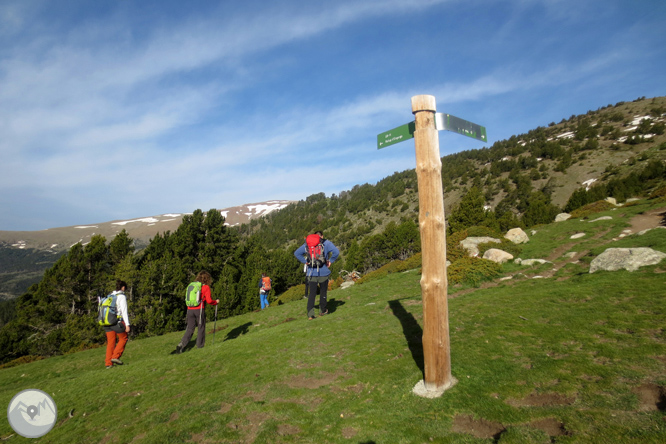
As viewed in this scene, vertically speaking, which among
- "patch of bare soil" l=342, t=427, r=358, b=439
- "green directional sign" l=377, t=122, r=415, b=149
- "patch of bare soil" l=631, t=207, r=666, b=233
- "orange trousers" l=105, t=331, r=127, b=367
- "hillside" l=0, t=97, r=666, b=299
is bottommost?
"orange trousers" l=105, t=331, r=127, b=367

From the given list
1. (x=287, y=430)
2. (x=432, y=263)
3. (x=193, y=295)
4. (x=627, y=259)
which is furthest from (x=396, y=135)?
(x=627, y=259)

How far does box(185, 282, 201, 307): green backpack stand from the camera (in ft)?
33.0

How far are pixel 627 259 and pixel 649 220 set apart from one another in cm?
1055

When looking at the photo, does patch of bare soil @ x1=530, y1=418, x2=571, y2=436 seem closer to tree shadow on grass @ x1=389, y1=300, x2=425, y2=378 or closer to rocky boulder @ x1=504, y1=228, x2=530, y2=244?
tree shadow on grass @ x1=389, y1=300, x2=425, y2=378

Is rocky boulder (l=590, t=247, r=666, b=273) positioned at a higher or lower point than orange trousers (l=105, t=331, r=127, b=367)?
higher

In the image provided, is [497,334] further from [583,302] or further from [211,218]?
[211,218]

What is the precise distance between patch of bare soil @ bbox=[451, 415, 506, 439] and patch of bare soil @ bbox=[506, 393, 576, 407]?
1.94ft

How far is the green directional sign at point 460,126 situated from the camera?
542cm

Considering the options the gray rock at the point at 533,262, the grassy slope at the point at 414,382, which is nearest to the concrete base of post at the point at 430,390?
the grassy slope at the point at 414,382

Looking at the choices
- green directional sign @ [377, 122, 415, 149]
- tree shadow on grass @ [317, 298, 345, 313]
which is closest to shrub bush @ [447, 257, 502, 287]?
tree shadow on grass @ [317, 298, 345, 313]

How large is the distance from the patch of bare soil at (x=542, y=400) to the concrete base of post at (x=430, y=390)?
94 centimetres

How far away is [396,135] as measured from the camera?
5.82 metres

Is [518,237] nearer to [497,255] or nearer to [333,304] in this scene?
[497,255]

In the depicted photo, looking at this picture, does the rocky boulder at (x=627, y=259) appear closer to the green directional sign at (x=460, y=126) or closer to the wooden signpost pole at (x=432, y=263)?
the green directional sign at (x=460, y=126)
